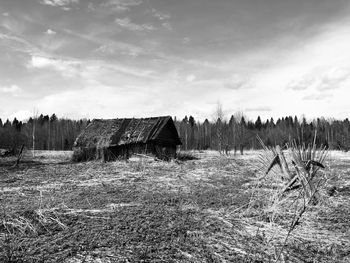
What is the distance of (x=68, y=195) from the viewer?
30.4 feet

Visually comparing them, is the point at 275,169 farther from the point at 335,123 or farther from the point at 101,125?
the point at 335,123

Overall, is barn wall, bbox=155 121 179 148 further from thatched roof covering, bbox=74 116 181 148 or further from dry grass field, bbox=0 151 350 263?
dry grass field, bbox=0 151 350 263

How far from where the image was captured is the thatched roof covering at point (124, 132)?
25812 millimetres

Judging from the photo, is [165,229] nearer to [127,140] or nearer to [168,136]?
[127,140]


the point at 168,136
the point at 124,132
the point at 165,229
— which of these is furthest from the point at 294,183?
the point at 168,136

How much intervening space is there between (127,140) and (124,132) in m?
1.30

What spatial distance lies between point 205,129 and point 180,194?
74430 mm

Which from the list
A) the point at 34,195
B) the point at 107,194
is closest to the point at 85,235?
the point at 107,194

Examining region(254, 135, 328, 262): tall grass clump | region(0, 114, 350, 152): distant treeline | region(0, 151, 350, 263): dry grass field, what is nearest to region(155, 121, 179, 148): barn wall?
region(0, 114, 350, 152): distant treeline

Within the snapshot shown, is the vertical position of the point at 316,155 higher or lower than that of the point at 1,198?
higher

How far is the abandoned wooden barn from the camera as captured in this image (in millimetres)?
25547

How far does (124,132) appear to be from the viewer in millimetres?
26906

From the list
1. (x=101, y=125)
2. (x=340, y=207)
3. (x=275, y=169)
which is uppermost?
(x=101, y=125)

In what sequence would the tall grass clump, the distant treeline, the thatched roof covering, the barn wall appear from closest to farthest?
the tall grass clump → the thatched roof covering → the barn wall → the distant treeline
